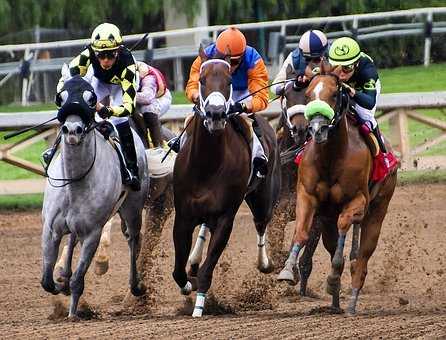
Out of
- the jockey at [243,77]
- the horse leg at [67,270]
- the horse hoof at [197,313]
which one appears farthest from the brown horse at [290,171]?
the horse leg at [67,270]

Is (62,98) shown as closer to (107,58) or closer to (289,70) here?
(107,58)

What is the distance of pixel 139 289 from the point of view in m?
12.4

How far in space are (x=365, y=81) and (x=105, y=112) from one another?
213 cm

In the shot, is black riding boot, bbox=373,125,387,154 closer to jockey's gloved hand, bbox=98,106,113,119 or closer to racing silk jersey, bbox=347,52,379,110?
racing silk jersey, bbox=347,52,379,110

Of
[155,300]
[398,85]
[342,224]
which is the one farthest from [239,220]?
[398,85]

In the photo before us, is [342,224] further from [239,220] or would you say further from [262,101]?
[239,220]

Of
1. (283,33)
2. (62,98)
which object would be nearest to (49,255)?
(62,98)

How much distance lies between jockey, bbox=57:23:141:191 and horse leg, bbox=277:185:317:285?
1556mm

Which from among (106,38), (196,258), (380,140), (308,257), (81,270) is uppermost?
(106,38)

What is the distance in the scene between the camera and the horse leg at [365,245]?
11.6 m

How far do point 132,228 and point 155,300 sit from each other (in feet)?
2.21

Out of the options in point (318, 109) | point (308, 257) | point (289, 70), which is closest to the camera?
point (318, 109)

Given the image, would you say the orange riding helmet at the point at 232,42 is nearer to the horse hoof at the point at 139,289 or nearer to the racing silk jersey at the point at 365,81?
the racing silk jersey at the point at 365,81

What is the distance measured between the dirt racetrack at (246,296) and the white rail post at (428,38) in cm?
835
